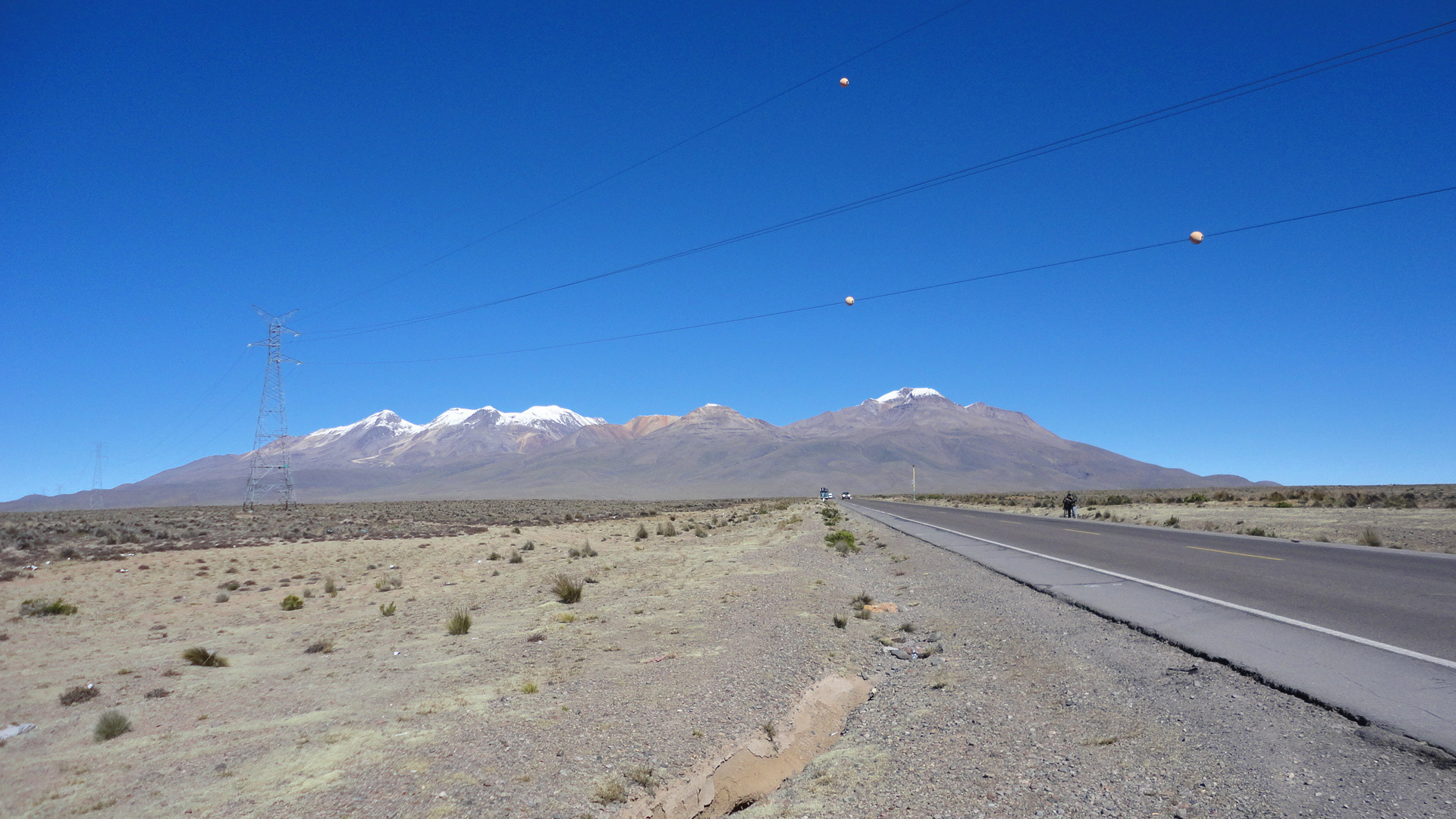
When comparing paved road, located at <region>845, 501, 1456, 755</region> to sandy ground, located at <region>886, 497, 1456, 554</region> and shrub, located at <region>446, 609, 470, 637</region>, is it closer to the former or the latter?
sandy ground, located at <region>886, 497, 1456, 554</region>

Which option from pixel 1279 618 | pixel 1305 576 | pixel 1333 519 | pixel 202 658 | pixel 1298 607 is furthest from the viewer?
pixel 1333 519

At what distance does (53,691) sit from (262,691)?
3.52 meters

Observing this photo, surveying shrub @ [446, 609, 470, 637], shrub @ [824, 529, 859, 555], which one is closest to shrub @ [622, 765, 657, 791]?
shrub @ [446, 609, 470, 637]

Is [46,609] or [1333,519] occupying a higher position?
[46,609]

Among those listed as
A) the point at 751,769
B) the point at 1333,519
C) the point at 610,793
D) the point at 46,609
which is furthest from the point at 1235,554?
the point at 46,609

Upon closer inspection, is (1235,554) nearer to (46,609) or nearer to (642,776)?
(642,776)

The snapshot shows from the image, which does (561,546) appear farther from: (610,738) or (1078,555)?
(610,738)

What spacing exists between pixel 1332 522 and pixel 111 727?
36.5 m

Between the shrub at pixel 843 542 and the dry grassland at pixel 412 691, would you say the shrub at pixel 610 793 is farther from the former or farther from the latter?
the shrub at pixel 843 542

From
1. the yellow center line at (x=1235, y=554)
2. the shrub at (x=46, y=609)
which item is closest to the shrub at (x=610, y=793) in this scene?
the yellow center line at (x=1235, y=554)

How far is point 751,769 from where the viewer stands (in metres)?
6.63

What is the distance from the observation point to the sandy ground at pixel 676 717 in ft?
16.9

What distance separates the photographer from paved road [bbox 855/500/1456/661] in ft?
28.0

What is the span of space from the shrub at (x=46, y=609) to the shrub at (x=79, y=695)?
10.5 metres
